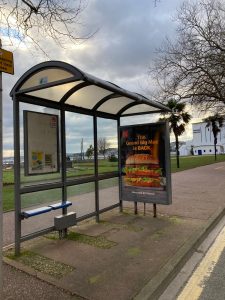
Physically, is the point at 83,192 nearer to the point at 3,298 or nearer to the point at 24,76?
the point at 24,76

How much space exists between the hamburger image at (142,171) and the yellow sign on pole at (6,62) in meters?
4.84

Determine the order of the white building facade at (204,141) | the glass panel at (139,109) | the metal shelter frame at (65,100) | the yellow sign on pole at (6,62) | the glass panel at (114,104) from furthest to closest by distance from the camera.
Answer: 1. the white building facade at (204,141)
2. the glass panel at (139,109)
3. the glass panel at (114,104)
4. the metal shelter frame at (65,100)
5. the yellow sign on pole at (6,62)

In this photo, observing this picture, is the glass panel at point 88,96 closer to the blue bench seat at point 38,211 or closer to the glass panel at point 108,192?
the glass panel at point 108,192

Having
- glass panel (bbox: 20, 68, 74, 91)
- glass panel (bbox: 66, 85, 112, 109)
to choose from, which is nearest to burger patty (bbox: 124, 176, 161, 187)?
glass panel (bbox: 66, 85, 112, 109)

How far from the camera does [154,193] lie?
24.6 feet

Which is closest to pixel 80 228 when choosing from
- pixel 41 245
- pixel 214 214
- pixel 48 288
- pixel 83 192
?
pixel 83 192

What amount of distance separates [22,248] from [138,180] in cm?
326

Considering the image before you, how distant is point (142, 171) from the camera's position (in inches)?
304

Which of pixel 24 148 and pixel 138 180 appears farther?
pixel 138 180

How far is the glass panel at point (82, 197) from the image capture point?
22.3 feet

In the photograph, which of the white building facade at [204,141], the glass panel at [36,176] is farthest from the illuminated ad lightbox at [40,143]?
the white building facade at [204,141]

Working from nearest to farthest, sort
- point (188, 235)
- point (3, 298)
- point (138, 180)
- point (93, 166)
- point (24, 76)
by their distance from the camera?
point (3, 298) < point (24, 76) < point (188, 235) < point (93, 166) < point (138, 180)

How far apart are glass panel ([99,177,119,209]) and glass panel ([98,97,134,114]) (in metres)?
1.62

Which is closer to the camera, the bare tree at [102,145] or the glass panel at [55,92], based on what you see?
the glass panel at [55,92]
